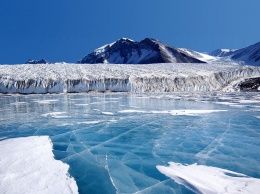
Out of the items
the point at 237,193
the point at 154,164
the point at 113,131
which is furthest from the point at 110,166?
the point at 113,131

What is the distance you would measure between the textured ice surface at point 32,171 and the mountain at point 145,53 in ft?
335

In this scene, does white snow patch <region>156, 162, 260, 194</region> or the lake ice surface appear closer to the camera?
white snow patch <region>156, 162, 260, 194</region>

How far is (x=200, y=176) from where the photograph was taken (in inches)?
165

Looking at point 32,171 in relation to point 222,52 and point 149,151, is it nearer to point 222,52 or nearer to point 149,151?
point 149,151

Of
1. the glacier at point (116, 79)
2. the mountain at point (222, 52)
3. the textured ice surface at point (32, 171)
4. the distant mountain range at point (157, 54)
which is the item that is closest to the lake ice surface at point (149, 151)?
the textured ice surface at point (32, 171)

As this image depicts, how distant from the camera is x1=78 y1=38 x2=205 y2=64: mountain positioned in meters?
111

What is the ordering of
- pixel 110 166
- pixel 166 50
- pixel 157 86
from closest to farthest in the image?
pixel 110 166
pixel 157 86
pixel 166 50

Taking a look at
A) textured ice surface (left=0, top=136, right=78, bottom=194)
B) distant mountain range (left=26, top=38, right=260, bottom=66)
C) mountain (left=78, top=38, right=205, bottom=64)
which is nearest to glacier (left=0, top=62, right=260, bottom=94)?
textured ice surface (left=0, top=136, right=78, bottom=194)

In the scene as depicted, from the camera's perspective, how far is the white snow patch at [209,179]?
3.73m

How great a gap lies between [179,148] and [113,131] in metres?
2.83

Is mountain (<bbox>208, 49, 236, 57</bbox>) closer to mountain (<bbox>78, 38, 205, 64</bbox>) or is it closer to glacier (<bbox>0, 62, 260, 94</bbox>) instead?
mountain (<bbox>78, 38, 205, 64</bbox>)

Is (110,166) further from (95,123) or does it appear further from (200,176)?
(95,123)

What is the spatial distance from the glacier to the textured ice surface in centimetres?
3382

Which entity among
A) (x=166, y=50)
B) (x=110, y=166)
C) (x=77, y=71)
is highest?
(x=166, y=50)
